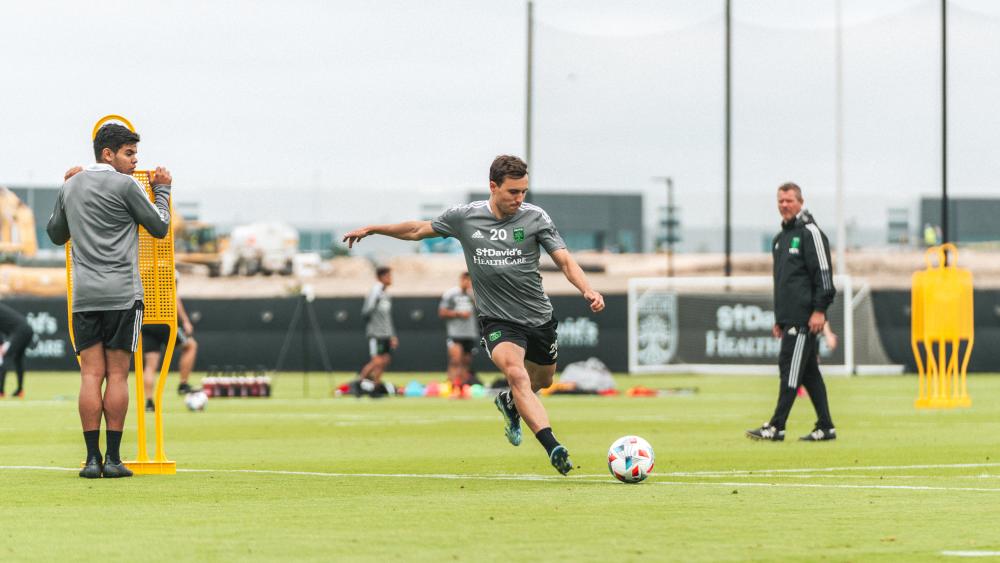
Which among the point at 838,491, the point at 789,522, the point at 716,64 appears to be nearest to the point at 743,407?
the point at 838,491

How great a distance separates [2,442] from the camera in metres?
13.7

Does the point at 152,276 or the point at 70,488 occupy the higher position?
the point at 152,276

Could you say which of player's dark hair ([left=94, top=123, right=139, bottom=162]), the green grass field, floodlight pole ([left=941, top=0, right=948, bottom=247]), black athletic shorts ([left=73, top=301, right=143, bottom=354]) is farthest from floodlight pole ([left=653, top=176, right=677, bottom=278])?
black athletic shorts ([left=73, top=301, right=143, bottom=354])

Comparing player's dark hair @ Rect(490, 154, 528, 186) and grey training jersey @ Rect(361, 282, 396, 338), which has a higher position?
player's dark hair @ Rect(490, 154, 528, 186)

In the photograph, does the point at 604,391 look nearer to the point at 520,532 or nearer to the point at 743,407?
the point at 743,407

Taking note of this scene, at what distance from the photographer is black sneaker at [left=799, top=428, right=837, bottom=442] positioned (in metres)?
13.6

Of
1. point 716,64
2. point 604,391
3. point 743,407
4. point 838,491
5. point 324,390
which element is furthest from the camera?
point 716,64

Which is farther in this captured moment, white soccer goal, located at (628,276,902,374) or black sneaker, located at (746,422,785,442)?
white soccer goal, located at (628,276,902,374)

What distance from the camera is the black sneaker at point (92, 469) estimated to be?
992cm

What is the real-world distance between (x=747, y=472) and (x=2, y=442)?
6.50 m

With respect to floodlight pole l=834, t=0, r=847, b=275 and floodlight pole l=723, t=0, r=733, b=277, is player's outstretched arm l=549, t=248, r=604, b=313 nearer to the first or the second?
floodlight pole l=723, t=0, r=733, b=277

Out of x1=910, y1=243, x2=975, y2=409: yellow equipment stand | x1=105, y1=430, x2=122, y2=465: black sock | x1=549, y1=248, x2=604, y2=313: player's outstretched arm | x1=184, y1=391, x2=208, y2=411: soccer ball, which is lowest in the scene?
x1=184, y1=391, x2=208, y2=411: soccer ball

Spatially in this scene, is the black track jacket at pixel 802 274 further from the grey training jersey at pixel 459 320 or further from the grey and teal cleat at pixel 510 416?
the grey training jersey at pixel 459 320

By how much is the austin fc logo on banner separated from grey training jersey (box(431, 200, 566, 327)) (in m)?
22.8
